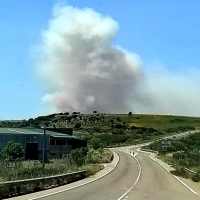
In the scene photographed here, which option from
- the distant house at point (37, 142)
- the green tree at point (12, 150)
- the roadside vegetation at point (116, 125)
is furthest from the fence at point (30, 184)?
the roadside vegetation at point (116, 125)

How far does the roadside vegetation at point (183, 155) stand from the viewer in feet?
142

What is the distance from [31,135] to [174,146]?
97.1 ft

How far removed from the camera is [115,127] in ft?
558

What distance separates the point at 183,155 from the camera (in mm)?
63594

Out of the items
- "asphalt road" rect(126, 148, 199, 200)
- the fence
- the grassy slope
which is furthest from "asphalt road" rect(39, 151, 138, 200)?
the grassy slope

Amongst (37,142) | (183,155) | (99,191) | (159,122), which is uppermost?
(159,122)

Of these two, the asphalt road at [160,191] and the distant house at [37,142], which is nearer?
the asphalt road at [160,191]

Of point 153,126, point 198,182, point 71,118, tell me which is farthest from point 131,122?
point 198,182

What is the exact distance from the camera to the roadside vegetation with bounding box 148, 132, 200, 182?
43.2 meters

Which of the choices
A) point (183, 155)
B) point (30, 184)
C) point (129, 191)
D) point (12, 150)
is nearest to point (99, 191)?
point (129, 191)

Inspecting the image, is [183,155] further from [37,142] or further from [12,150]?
[37,142]

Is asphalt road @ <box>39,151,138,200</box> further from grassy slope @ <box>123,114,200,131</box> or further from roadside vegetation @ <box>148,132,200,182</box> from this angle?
grassy slope @ <box>123,114,200,131</box>

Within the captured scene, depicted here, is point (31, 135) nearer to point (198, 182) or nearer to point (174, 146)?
point (174, 146)

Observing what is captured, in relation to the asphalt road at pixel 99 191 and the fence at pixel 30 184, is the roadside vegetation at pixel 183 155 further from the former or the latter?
the fence at pixel 30 184
